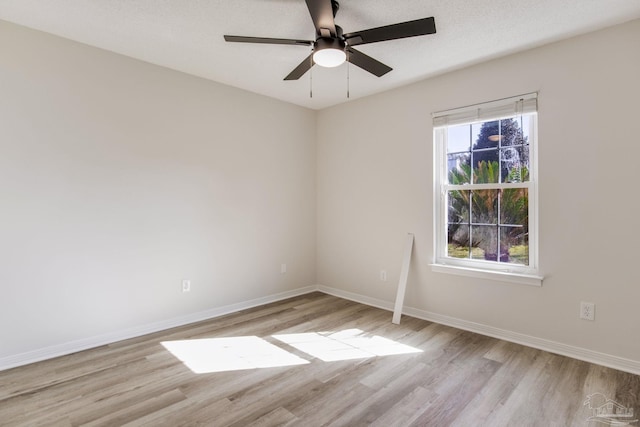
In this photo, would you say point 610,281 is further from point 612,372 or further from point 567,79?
point 567,79

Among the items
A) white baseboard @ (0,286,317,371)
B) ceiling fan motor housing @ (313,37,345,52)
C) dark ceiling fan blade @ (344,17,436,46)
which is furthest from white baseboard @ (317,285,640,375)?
ceiling fan motor housing @ (313,37,345,52)

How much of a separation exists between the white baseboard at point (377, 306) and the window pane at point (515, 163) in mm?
1376

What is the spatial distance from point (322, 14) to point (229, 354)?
2503 millimetres

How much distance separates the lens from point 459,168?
3.31m

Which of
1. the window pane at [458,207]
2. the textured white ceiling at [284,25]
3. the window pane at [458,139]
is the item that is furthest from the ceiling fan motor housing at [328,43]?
the window pane at [458,207]

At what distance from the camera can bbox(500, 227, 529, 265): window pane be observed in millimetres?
2887

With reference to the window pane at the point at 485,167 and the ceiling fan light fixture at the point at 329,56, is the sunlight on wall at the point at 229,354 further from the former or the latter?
the window pane at the point at 485,167

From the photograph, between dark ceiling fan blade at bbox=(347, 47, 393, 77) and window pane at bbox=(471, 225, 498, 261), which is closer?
dark ceiling fan blade at bbox=(347, 47, 393, 77)

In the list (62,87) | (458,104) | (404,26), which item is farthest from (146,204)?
(458,104)

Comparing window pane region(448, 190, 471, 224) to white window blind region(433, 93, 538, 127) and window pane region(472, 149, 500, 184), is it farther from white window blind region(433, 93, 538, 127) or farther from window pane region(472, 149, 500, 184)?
white window blind region(433, 93, 538, 127)

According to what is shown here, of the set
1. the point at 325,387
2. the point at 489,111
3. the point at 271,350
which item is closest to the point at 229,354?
the point at 271,350

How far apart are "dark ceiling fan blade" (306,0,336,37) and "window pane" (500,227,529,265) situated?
2.28m

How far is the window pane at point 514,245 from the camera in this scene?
2.89 metres

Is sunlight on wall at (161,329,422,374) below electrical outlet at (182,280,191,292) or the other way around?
below
